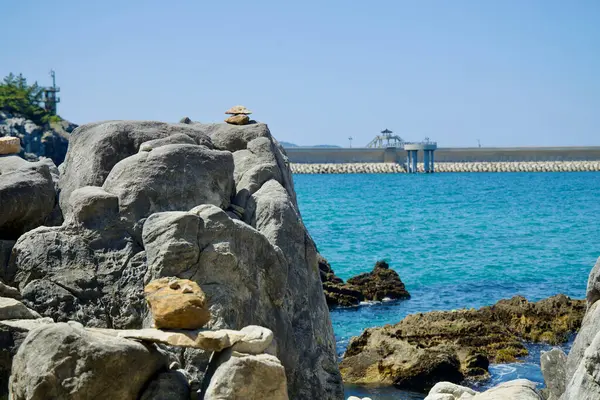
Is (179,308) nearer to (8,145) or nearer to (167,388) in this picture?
(167,388)

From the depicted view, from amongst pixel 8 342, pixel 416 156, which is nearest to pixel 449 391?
pixel 8 342

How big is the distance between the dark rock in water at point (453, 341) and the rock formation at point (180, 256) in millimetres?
6253

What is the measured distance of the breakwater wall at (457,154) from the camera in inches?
6959

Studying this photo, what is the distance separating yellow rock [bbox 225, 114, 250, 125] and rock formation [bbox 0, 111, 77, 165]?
249 feet

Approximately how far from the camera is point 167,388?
9.02 metres

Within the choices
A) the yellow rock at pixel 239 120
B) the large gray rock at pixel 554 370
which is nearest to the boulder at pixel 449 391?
the large gray rock at pixel 554 370

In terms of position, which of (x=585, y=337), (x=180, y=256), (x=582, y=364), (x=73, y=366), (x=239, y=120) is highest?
(x=239, y=120)

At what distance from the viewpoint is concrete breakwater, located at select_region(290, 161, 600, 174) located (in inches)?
6865

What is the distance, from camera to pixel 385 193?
115562mm

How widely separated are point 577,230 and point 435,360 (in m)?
49.0

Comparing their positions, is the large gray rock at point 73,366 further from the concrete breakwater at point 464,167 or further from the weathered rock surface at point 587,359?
the concrete breakwater at point 464,167

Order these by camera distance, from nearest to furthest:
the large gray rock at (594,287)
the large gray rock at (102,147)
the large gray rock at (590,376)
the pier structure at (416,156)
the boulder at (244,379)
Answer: the large gray rock at (590,376) < the boulder at (244,379) < the large gray rock at (594,287) < the large gray rock at (102,147) < the pier structure at (416,156)

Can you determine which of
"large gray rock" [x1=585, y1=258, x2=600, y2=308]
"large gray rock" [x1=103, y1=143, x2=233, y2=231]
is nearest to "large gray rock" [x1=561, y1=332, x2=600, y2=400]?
"large gray rock" [x1=585, y1=258, x2=600, y2=308]

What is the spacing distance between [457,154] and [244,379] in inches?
6895
